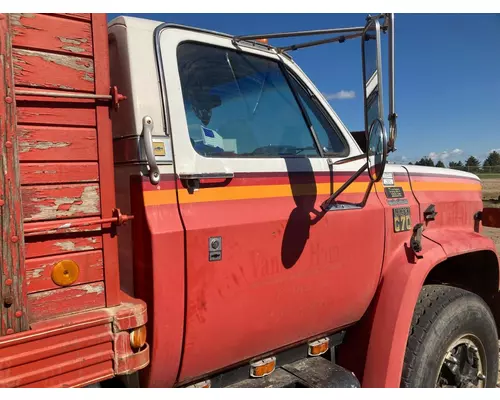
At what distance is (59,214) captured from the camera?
1517mm

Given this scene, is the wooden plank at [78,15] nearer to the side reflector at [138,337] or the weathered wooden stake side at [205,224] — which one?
the weathered wooden stake side at [205,224]

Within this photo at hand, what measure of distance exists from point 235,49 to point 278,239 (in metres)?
0.95

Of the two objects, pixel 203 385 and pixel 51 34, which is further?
pixel 203 385

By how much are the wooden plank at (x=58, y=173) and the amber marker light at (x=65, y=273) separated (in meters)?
0.27

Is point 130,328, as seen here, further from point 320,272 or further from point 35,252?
point 320,272

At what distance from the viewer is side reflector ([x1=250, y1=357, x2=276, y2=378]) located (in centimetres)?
221

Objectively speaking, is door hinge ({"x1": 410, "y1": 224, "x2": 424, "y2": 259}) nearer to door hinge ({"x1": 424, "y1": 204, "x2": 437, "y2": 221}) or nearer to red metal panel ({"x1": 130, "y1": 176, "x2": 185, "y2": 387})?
door hinge ({"x1": 424, "y1": 204, "x2": 437, "y2": 221})

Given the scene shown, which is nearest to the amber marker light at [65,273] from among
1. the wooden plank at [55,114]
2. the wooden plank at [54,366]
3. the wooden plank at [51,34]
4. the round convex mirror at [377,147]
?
the wooden plank at [54,366]

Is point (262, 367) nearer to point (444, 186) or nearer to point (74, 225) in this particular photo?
point (74, 225)

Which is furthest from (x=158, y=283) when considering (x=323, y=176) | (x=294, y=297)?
(x=323, y=176)

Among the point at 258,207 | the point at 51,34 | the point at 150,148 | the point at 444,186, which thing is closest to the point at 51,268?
Result: the point at 150,148

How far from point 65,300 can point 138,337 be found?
284 mm

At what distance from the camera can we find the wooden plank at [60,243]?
1470 millimetres

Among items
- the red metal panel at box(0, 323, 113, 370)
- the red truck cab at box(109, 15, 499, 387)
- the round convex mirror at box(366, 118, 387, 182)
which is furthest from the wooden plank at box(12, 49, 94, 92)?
the round convex mirror at box(366, 118, 387, 182)
